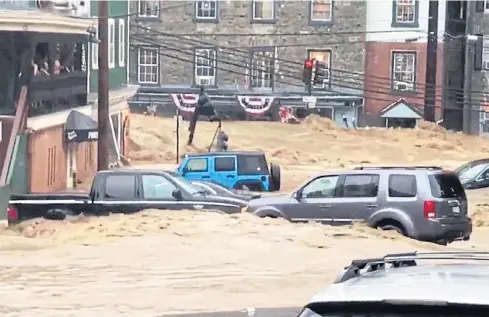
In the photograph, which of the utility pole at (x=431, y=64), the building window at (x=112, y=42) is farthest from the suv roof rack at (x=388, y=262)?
the utility pole at (x=431, y=64)

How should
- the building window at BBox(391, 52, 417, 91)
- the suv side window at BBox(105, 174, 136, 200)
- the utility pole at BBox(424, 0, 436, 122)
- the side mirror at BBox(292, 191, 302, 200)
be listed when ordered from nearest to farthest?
the side mirror at BBox(292, 191, 302, 200), the suv side window at BBox(105, 174, 136, 200), the utility pole at BBox(424, 0, 436, 122), the building window at BBox(391, 52, 417, 91)

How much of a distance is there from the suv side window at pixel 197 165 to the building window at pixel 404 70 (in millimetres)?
30991

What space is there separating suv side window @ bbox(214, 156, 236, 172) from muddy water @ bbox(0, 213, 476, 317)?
13791mm

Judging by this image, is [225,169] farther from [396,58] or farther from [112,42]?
[396,58]

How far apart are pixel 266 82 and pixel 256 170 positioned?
30665mm

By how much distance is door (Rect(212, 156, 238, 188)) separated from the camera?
37000mm

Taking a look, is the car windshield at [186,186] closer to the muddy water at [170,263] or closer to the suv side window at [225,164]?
the muddy water at [170,263]

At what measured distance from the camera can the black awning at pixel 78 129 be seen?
121 ft

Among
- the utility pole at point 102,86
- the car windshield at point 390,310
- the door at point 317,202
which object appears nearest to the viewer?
the car windshield at point 390,310

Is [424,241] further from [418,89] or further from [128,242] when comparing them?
[418,89]

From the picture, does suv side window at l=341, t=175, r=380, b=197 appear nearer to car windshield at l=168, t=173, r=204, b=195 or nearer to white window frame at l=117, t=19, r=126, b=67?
car windshield at l=168, t=173, r=204, b=195

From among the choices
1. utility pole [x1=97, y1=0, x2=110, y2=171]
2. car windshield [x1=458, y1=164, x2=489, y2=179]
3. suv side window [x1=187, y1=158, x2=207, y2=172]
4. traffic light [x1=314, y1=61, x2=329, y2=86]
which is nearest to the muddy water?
utility pole [x1=97, y1=0, x2=110, y2=171]

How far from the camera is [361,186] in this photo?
73.2 feet

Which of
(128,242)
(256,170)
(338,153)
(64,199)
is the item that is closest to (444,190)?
(128,242)
